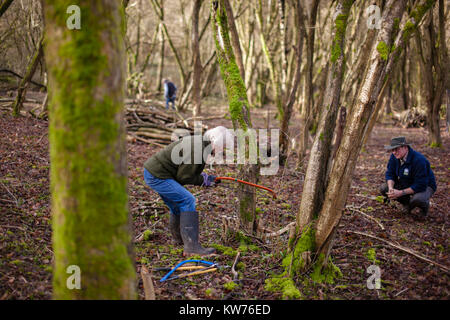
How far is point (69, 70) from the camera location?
2102mm

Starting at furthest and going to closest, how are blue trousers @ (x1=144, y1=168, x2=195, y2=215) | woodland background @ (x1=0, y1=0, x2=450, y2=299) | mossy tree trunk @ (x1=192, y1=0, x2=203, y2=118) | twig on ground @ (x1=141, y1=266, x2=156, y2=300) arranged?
mossy tree trunk @ (x1=192, y1=0, x2=203, y2=118) < blue trousers @ (x1=144, y1=168, x2=195, y2=215) < twig on ground @ (x1=141, y1=266, x2=156, y2=300) < woodland background @ (x1=0, y1=0, x2=450, y2=299)

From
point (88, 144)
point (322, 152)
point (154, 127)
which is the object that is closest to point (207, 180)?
point (322, 152)

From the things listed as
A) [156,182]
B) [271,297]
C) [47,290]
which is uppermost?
[156,182]

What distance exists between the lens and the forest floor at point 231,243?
3.49 meters

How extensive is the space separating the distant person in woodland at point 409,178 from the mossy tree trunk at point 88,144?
15.6 feet

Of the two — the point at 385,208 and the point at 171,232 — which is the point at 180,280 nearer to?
the point at 171,232

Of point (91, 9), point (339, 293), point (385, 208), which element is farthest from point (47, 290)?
point (385, 208)

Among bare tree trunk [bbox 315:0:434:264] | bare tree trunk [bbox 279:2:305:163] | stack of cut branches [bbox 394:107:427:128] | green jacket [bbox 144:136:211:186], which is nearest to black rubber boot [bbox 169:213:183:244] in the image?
green jacket [bbox 144:136:211:186]

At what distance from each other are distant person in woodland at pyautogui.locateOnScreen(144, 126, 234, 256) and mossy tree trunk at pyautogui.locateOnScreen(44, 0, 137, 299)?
6.95 ft

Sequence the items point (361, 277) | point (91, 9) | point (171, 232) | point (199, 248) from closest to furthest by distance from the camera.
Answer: point (91, 9) → point (361, 277) → point (199, 248) → point (171, 232)

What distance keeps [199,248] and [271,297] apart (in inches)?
53.2

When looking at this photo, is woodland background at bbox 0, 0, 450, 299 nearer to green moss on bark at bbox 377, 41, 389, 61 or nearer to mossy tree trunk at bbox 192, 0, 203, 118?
green moss on bark at bbox 377, 41, 389, 61

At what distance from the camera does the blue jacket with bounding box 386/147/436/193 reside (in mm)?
5512

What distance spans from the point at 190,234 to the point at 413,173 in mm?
3972
